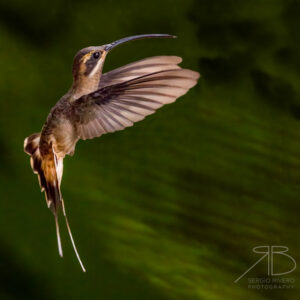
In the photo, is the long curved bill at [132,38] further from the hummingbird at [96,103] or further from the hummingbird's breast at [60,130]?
the hummingbird's breast at [60,130]

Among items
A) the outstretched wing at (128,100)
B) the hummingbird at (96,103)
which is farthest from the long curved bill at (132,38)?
the outstretched wing at (128,100)

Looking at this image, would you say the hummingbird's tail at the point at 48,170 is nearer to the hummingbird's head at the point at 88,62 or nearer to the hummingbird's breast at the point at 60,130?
the hummingbird's breast at the point at 60,130

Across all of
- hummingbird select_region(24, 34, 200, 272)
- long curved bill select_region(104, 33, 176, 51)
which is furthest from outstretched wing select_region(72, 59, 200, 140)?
long curved bill select_region(104, 33, 176, 51)

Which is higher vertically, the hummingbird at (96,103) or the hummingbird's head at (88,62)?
the hummingbird's head at (88,62)

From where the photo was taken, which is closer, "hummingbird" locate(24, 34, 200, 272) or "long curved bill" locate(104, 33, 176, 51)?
"hummingbird" locate(24, 34, 200, 272)

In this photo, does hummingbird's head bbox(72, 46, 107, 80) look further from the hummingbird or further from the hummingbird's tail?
A: the hummingbird's tail

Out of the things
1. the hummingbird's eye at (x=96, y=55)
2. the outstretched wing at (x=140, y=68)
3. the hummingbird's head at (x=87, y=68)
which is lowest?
the hummingbird's head at (x=87, y=68)

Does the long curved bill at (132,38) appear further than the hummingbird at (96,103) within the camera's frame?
Yes

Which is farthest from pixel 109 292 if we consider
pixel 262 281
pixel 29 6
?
pixel 29 6
